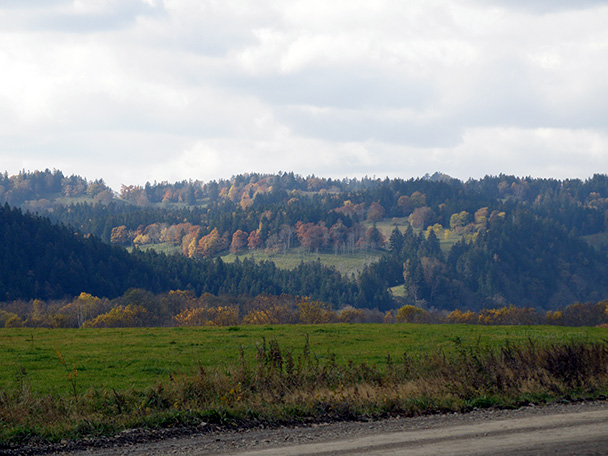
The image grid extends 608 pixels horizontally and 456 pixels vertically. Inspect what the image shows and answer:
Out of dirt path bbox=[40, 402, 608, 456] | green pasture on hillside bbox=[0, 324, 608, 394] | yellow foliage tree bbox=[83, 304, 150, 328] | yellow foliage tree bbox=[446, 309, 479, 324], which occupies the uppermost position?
dirt path bbox=[40, 402, 608, 456]

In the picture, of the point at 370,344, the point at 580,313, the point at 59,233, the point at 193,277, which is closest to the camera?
the point at 370,344

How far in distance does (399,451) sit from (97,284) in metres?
163

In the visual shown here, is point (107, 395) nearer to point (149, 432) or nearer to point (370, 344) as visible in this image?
point (149, 432)

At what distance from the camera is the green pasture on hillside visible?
20.0 m

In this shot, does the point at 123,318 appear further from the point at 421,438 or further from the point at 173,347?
the point at 421,438

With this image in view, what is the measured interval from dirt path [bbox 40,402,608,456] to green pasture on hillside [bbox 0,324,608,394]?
391cm

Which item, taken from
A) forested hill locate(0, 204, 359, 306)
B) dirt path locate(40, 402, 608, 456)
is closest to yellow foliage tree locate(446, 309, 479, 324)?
forested hill locate(0, 204, 359, 306)

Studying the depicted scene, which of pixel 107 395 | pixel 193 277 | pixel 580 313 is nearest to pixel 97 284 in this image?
pixel 193 277

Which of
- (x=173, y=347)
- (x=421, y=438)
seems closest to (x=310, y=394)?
(x=421, y=438)

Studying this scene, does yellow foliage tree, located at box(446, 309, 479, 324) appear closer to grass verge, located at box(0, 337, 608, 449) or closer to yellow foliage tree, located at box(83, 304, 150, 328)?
yellow foliage tree, located at box(83, 304, 150, 328)

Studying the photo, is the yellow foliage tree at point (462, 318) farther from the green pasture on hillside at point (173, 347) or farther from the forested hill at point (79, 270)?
the green pasture on hillside at point (173, 347)

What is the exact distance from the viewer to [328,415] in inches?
560

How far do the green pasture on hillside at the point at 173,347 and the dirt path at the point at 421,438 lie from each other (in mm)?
3914

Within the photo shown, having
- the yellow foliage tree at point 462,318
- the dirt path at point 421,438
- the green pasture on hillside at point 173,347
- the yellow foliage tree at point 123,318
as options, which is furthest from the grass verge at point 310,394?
the yellow foliage tree at point 462,318
